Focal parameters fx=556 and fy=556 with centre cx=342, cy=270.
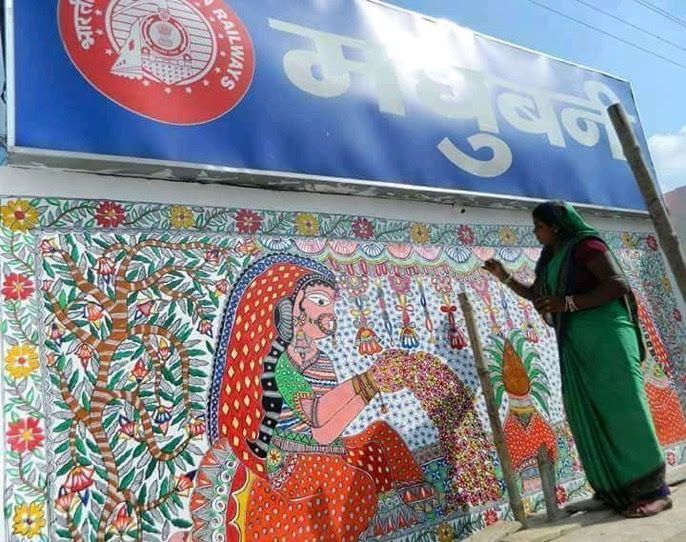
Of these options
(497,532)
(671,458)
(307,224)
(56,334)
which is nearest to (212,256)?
(307,224)

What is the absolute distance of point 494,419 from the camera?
8.57ft

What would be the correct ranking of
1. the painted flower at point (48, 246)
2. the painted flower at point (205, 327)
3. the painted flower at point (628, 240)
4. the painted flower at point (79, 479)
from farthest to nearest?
the painted flower at point (628, 240) → the painted flower at point (205, 327) → the painted flower at point (48, 246) → the painted flower at point (79, 479)

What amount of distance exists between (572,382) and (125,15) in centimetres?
253

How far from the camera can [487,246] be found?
3426mm

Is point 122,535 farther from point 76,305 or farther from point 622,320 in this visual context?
point 622,320

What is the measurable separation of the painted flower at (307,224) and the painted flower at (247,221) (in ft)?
0.68

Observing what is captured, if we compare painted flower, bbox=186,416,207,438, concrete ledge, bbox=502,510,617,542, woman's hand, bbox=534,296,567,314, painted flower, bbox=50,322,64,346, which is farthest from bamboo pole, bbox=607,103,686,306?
painted flower, bbox=50,322,64,346

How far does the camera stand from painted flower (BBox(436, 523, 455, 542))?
245cm

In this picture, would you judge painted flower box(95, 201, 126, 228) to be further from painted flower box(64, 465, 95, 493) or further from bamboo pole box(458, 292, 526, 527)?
bamboo pole box(458, 292, 526, 527)

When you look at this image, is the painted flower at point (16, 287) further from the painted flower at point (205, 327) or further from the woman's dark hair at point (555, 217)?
the woman's dark hair at point (555, 217)

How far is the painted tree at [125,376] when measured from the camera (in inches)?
71.8

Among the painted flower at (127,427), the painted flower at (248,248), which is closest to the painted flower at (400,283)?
the painted flower at (248,248)

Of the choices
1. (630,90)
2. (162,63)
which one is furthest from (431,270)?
(630,90)

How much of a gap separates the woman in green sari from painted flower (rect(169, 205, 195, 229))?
1.57m
